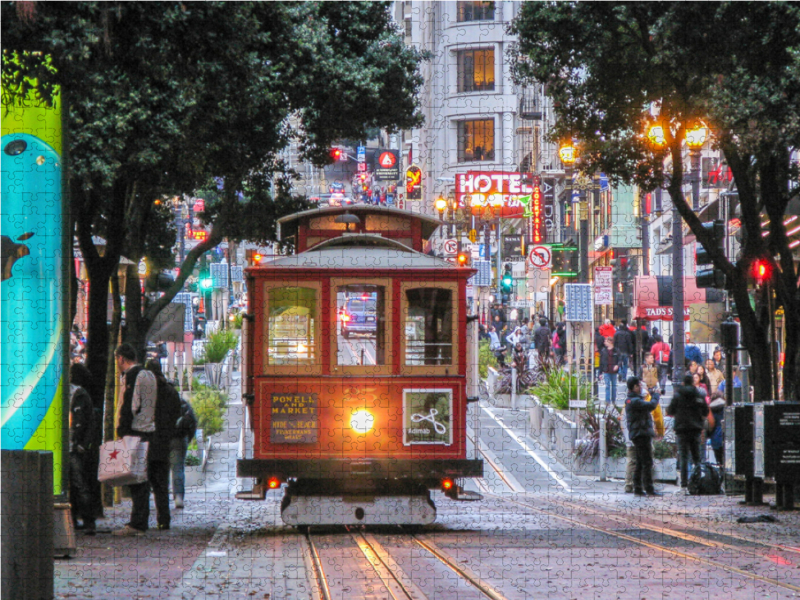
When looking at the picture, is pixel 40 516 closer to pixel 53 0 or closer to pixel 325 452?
pixel 53 0

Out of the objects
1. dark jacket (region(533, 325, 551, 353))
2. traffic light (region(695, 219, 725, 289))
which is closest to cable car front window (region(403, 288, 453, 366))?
traffic light (region(695, 219, 725, 289))

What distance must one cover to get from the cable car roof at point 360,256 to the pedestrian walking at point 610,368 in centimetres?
1486

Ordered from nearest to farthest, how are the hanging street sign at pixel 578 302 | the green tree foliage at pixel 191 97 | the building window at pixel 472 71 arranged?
the green tree foliage at pixel 191 97 < the hanging street sign at pixel 578 302 < the building window at pixel 472 71

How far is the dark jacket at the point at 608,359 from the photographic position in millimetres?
27391

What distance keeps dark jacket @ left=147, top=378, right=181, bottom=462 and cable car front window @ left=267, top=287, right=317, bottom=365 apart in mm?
1286

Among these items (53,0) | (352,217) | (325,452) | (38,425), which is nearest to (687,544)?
(325,452)

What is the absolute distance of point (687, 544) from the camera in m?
11.4

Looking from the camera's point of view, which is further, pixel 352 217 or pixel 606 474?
pixel 606 474

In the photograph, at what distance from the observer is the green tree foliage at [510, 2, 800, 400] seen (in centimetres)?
1331

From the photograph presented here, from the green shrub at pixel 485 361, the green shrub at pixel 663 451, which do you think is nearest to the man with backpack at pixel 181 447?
the green shrub at pixel 663 451

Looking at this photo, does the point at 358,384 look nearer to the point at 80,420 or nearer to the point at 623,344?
the point at 80,420

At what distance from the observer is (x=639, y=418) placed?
18188mm

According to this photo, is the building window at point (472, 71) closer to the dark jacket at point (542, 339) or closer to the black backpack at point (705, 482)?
the dark jacket at point (542, 339)

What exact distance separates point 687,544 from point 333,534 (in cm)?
355
